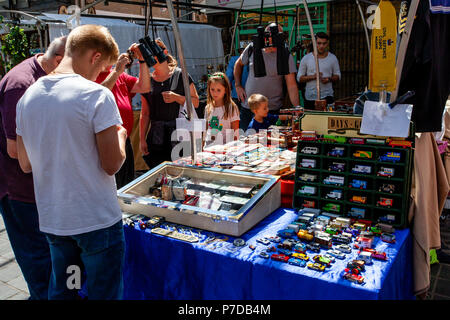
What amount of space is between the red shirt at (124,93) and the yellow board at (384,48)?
169 centimetres

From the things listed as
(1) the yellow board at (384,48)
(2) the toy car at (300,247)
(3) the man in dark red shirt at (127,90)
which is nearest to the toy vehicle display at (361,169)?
(1) the yellow board at (384,48)

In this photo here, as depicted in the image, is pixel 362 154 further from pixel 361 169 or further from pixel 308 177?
pixel 308 177

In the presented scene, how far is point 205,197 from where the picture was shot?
212 cm

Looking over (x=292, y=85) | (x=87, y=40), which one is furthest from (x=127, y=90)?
(x=292, y=85)

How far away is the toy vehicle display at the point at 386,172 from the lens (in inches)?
71.2

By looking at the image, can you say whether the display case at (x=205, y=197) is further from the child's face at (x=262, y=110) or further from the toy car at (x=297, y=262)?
the child's face at (x=262, y=110)

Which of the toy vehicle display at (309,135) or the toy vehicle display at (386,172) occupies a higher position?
the toy vehicle display at (309,135)

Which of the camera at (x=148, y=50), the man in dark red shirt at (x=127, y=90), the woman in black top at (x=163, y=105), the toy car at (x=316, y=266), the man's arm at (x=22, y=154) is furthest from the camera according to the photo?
the woman in black top at (x=163, y=105)

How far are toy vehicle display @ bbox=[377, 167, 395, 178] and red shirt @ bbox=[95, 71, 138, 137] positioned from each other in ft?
5.78

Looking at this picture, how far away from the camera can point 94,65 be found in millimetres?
1486

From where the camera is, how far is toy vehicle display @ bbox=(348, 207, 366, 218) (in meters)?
1.90
